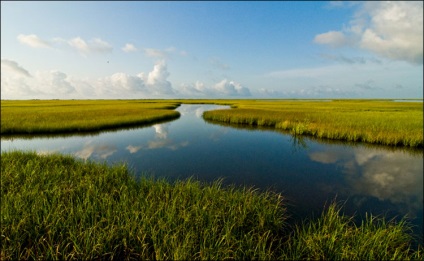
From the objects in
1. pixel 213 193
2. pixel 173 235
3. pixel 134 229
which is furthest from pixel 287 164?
pixel 134 229

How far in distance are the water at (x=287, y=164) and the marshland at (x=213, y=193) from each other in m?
0.07

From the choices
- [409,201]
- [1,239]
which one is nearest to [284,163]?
[409,201]

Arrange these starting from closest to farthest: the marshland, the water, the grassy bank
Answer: the grassy bank → the marshland → the water

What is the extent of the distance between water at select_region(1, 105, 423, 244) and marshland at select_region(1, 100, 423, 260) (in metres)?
0.07

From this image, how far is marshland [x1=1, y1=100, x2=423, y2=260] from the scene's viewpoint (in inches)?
192

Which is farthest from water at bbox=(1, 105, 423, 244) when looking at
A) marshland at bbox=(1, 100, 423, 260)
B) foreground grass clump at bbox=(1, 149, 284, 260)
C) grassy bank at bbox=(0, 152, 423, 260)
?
foreground grass clump at bbox=(1, 149, 284, 260)

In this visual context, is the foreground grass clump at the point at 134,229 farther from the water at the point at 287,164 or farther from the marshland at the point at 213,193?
the water at the point at 287,164

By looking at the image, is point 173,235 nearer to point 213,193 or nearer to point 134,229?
point 134,229

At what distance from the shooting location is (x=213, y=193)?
759 centimetres

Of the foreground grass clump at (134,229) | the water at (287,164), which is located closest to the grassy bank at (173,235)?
the foreground grass clump at (134,229)

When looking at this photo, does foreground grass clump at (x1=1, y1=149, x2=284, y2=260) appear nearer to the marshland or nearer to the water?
Result: the marshland

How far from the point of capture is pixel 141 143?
64.0ft

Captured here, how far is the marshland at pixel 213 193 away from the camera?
4.88 metres

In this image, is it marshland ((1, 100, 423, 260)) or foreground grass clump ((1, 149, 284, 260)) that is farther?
marshland ((1, 100, 423, 260))
